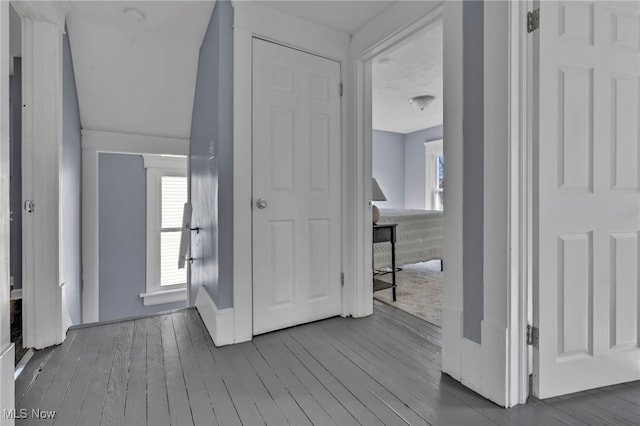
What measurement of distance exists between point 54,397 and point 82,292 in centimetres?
183

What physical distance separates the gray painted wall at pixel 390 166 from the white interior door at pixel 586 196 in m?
5.32

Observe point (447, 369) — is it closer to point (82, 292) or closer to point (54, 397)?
point (54, 397)

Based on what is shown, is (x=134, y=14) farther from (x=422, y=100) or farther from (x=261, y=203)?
(x=422, y=100)

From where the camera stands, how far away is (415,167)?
6.98m

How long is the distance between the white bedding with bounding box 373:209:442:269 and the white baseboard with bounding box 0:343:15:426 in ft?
8.87

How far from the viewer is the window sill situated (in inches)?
155

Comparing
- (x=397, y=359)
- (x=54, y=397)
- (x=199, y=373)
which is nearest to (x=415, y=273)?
(x=397, y=359)

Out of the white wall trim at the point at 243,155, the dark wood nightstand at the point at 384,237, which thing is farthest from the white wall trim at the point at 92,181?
the dark wood nightstand at the point at 384,237

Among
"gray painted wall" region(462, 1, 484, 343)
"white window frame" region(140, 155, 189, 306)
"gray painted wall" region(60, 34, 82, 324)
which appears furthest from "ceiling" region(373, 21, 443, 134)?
"white window frame" region(140, 155, 189, 306)

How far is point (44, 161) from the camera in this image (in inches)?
74.2

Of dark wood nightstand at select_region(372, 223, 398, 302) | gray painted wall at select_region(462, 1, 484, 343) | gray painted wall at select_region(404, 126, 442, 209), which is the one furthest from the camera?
gray painted wall at select_region(404, 126, 442, 209)

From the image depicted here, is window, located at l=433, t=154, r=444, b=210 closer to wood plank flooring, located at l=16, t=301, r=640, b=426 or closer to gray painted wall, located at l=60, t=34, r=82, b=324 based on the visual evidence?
wood plank flooring, located at l=16, t=301, r=640, b=426

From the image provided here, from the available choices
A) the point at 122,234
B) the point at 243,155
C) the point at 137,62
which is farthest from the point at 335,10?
the point at 122,234

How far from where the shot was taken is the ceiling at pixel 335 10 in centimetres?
202
